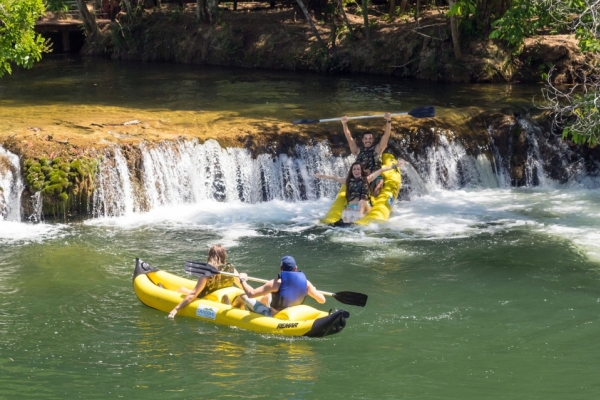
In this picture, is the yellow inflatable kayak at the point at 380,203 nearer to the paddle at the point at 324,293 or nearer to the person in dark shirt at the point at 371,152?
the person in dark shirt at the point at 371,152

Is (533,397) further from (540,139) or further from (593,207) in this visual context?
(540,139)

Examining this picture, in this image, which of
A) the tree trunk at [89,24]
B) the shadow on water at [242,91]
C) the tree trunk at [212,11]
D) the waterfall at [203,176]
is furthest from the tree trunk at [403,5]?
the waterfall at [203,176]

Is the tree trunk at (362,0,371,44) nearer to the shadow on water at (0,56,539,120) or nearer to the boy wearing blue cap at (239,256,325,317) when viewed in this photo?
the shadow on water at (0,56,539,120)

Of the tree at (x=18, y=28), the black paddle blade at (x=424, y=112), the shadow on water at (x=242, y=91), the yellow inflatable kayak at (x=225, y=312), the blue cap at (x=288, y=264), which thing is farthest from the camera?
the shadow on water at (x=242, y=91)

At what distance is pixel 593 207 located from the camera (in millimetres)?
13867

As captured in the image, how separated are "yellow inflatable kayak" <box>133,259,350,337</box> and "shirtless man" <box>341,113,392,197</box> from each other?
14.4 feet

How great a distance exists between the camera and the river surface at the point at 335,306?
25.8 feet

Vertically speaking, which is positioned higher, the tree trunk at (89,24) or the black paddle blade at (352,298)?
the tree trunk at (89,24)

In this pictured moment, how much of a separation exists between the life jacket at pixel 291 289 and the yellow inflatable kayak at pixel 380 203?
3.61 metres

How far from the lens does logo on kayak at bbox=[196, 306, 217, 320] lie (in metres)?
9.32

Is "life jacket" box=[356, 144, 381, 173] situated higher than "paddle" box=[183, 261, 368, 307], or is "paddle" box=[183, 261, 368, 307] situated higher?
"life jacket" box=[356, 144, 381, 173]

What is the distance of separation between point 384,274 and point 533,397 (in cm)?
A: 341

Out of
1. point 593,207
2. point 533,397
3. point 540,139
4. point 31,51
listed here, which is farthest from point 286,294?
point 540,139

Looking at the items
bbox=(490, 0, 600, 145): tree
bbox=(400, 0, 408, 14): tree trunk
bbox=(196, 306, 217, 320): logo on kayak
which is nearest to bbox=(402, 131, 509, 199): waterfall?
bbox=(490, 0, 600, 145): tree
